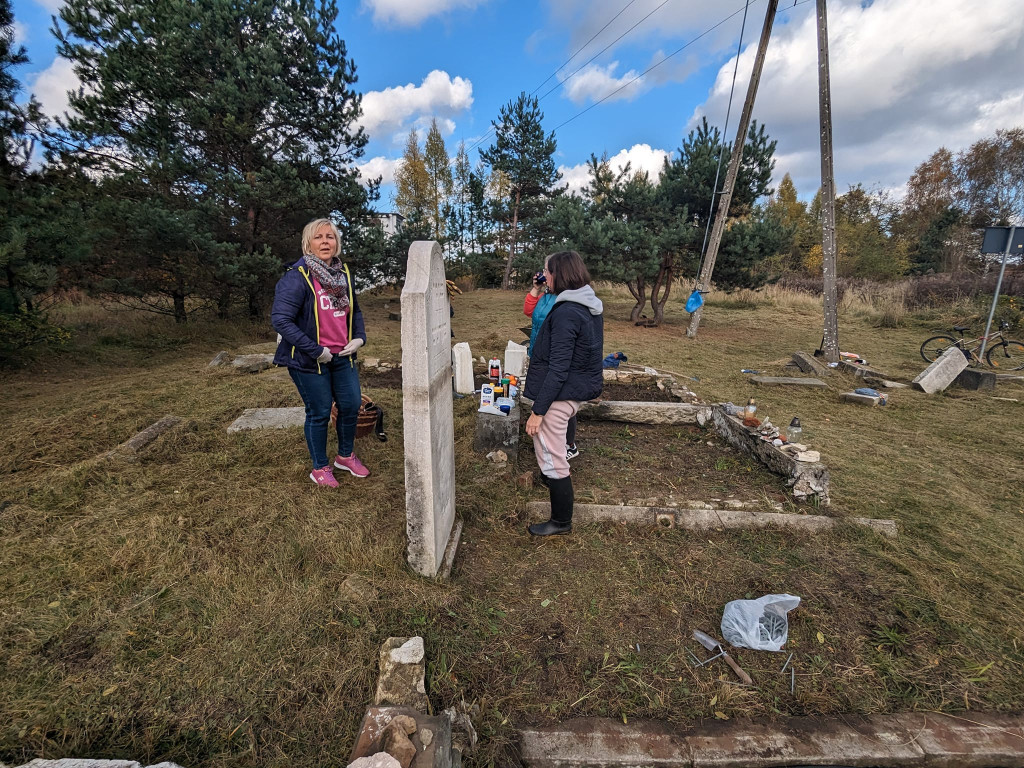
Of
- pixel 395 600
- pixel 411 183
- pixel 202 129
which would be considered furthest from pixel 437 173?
pixel 395 600

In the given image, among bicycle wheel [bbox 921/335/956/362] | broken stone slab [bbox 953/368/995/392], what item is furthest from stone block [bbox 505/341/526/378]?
Answer: bicycle wheel [bbox 921/335/956/362]

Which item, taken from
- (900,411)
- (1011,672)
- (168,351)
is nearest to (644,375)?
(900,411)

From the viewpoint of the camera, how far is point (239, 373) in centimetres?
699

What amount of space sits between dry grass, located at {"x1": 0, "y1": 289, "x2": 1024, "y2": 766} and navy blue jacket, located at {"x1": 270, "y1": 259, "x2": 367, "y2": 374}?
1.04 meters

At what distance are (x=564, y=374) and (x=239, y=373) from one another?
20.3ft

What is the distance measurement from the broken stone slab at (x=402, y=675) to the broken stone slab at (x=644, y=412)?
3745mm

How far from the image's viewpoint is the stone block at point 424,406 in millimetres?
2320

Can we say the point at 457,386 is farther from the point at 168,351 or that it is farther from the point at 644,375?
the point at 168,351

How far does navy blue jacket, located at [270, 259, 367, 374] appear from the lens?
3.00m

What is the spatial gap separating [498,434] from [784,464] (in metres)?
2.54

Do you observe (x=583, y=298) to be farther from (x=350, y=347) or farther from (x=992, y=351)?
(x=992, y=351)

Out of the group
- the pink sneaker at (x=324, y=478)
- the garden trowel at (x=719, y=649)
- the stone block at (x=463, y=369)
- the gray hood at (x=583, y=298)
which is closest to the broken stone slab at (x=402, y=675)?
the garden trowel at (x=719, y=649)

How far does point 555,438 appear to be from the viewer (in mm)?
2939

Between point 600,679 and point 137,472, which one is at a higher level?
point 137,472
